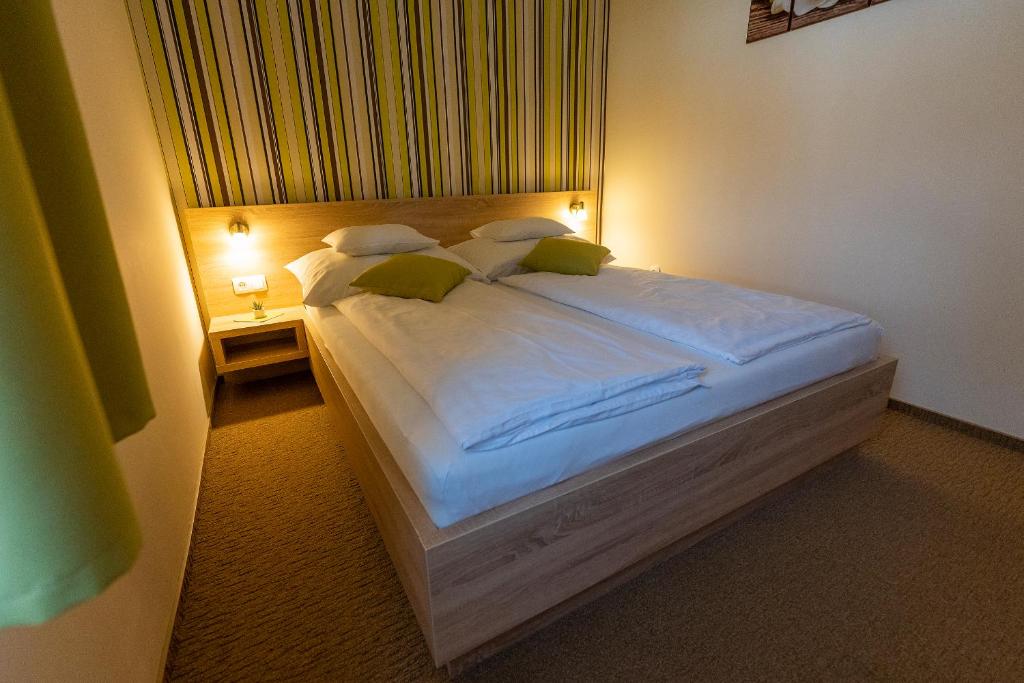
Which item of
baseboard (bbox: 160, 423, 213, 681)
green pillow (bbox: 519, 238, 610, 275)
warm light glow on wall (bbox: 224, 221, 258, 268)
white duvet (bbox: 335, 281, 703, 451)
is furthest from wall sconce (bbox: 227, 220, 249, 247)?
green pillow (bbox: 519, 238, 610, 275)

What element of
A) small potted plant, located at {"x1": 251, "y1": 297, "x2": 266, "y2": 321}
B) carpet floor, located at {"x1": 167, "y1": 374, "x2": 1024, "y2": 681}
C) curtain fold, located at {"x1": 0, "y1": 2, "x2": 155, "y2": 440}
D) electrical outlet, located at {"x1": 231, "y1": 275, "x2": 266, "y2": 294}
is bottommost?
carpet floor, located at {"x1": 167, "y1": 374, "x2": 1024, "y2": 681}

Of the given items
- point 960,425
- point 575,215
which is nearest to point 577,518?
point 960,425

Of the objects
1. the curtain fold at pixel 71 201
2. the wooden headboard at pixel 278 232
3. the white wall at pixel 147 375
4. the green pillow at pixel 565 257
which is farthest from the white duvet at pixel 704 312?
the white wall at pixel 147 375

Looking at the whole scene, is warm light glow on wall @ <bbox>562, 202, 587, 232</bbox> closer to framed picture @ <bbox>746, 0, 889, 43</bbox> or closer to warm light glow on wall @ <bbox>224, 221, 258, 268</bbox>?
framed picture @ <bbox>746, 0, 889, 43</bbox>

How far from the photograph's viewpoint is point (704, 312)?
176 cm

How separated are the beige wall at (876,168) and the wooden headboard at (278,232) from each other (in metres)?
1.66

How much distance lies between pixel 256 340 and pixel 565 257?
1890 mm

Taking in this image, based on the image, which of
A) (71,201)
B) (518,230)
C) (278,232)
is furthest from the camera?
(518,230)

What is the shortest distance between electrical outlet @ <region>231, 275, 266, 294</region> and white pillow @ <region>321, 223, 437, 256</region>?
420mm

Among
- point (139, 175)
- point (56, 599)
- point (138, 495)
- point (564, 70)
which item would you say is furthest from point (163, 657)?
point (564, 70)

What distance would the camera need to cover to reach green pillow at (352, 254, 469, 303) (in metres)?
2.15

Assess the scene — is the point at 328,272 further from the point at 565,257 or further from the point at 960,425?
the point at 960,425

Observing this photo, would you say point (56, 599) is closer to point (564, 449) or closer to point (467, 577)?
point (467, 577)

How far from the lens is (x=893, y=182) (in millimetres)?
2121
